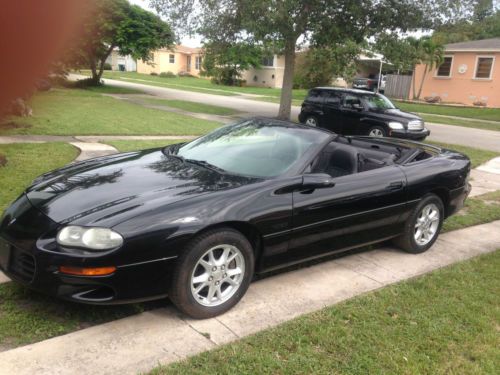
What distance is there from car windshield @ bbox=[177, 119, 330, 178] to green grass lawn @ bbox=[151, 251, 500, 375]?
1.31m

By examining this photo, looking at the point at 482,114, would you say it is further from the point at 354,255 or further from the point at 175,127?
the point at 354,255

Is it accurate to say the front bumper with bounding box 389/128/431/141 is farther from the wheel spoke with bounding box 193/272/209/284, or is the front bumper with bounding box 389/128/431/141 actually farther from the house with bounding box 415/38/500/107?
the house with bounding box 415/38/500/107

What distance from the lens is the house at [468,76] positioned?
29062 millimetres

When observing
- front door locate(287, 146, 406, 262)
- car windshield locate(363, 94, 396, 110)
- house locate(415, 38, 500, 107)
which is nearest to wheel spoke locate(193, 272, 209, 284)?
front door locate(287, 146, 406, 262)

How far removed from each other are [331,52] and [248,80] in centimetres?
3149

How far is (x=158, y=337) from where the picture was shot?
3.17m

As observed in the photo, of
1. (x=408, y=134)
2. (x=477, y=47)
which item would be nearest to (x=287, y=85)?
(x=408, y=134)

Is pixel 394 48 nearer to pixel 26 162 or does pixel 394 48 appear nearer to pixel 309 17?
pixel 309 17

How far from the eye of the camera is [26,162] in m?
7.41

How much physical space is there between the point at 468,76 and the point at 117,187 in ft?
103

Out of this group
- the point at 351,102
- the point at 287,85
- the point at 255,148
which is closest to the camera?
the point at 255,148

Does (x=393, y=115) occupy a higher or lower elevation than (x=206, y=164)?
lower

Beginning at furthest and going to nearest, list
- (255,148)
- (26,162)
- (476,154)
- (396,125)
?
(396,125)
(476,154)
(26,162)
(255,148)

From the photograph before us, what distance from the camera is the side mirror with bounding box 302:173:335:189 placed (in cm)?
392
